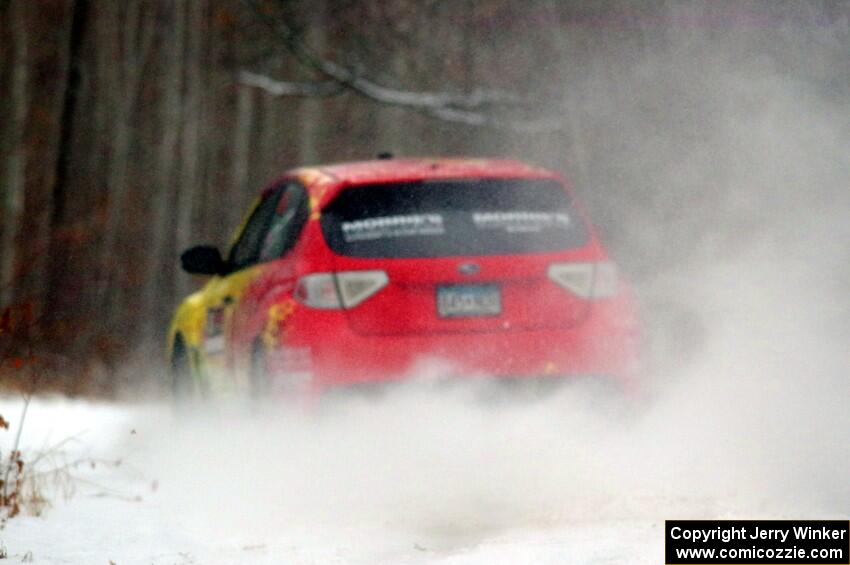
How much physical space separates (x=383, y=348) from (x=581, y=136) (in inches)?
387

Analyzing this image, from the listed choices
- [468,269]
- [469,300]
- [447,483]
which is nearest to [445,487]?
[447,483]

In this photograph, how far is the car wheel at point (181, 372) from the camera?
1161 cm

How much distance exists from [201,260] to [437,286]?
230 centimetres

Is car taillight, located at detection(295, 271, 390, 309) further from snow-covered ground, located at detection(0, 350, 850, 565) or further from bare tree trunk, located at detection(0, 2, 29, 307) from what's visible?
bare tree trunk, located at detection(0, 2, 29, 307)

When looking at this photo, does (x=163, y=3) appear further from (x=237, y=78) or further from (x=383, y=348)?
(x=383, y=348)

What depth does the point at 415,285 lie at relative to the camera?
346 inches

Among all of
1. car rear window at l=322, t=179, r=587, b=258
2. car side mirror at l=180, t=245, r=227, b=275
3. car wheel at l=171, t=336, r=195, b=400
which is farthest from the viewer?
car wheel at l=171, t=336, r=195, b=400

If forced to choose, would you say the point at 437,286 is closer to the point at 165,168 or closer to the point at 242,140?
the point at 242,140

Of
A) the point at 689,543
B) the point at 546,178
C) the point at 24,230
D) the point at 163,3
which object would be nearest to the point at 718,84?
the point at 163,3

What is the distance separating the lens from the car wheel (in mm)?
11609

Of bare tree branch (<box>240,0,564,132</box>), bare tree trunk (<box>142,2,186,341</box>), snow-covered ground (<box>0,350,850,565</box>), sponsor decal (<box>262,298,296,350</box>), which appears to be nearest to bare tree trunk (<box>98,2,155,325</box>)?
bare tree trunk (<box>142,2,186,341</box>)

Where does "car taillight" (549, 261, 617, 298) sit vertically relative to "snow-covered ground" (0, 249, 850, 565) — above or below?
above

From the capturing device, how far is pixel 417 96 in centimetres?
1880

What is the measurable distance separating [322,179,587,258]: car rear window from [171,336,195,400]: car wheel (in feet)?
9.20
